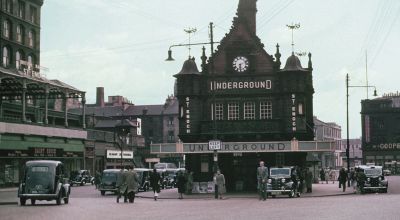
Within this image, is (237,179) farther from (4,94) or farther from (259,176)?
(4,94)

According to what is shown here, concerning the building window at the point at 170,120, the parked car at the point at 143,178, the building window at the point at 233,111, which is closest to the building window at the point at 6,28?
the parked car at the point at 143,178

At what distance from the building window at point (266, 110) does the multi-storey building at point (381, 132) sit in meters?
65.3

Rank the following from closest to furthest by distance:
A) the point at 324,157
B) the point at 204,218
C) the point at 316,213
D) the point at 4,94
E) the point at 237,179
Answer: the point at 204,218 < the point at 316,213 < the point at 237,179 < the point at 4,94 < the point at 324,157

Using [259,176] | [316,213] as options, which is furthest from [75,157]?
[316,213]

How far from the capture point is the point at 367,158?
108 meters

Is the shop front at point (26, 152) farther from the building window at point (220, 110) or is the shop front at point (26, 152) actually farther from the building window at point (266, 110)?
the building window at point (266, 110)

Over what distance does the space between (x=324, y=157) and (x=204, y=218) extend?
385 ft

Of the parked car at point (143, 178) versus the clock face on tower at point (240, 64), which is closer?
the clock face on tower at point (240, 64)

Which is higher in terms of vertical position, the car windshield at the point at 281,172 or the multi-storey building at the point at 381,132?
the multi-storey building at the point at 381,132

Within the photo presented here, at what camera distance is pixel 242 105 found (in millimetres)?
46375

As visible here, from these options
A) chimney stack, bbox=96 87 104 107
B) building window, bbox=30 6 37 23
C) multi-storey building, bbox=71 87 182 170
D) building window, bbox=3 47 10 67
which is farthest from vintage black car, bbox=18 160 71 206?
chimney stack, bbox=96 87 104 107

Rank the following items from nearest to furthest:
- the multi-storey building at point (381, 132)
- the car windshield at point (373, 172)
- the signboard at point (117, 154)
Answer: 1. the car windshield at point (373, 172)
2. the signboard at point (117, 154)
3. the multi-storey building at point (381, 132)

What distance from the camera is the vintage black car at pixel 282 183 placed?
3694 centimetres

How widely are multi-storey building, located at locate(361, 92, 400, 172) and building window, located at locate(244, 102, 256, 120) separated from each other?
215 ft
